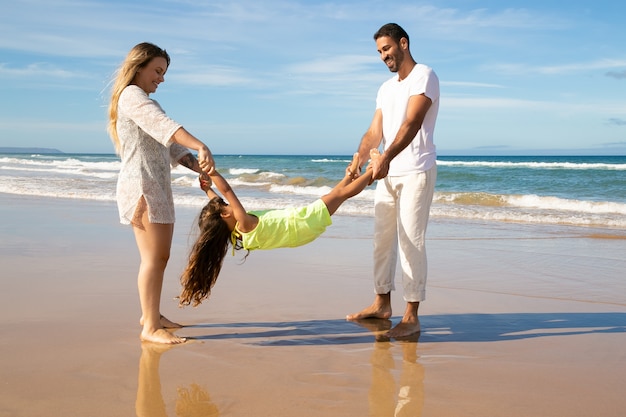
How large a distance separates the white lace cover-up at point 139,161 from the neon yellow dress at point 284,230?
2.01ft

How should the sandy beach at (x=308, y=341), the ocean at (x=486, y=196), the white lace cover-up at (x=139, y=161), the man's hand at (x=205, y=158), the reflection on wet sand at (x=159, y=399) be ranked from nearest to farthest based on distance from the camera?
the reflection on wet sand at (x=159, y=399) < the sandy beach at (x=308, y=341) < the man's hand at (x=205, y=158) < the white lace cover-up at (x=139, y=161) < the ocean at (x=486, y=196)

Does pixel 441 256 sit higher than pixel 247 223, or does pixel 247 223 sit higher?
pixel 247 223

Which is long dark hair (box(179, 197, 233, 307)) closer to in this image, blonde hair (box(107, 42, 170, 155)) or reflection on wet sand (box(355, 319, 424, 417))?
blonde hair (box(107, 42, 170, 155))

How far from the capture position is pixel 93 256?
701cm

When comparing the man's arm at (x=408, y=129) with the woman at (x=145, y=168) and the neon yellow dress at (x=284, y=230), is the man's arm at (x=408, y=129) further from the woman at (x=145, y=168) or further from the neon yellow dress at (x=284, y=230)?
the woman at (x=145, y=168)

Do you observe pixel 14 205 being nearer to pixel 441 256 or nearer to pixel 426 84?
pixel 441 256

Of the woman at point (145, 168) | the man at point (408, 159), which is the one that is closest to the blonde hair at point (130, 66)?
the woman at point (145, 168)

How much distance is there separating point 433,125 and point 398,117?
267 mm

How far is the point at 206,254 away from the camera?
4355mm

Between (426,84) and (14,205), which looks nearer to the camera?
(426,84)

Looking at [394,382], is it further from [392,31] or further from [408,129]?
[392,31]

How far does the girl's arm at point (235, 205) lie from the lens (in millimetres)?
4027

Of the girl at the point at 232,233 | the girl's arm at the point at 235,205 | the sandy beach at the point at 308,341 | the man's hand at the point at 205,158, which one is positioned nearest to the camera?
the sandy beach at the point at 308,341

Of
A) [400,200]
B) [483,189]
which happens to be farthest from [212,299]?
[483,189]
